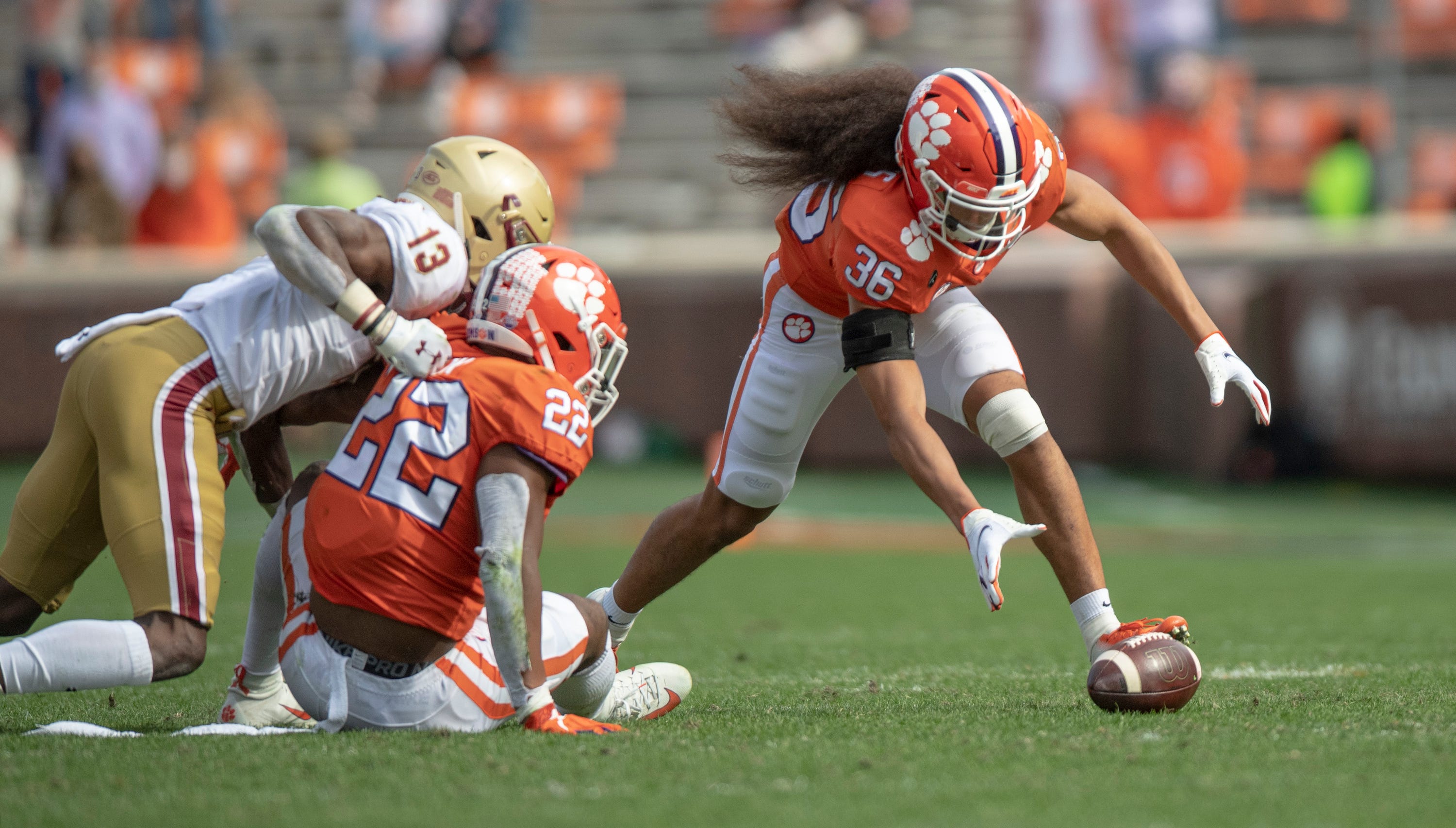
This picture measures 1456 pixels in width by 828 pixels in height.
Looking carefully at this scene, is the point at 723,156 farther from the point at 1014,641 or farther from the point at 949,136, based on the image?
the point at 1014,641

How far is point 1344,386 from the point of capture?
10141 millimetres

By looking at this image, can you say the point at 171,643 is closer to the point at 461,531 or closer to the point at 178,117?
the point at 461,531

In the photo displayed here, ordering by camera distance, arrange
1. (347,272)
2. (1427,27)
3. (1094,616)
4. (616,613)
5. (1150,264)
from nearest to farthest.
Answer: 1. (347,272)
2. (1094,616)
3. (1150,264)
4. (616,613)
5. (1427,27)

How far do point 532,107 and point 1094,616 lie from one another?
12.0m

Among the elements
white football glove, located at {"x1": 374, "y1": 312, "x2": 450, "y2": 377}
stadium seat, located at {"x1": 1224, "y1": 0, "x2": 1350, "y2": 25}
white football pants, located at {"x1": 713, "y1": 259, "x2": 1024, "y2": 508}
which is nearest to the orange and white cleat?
white football pants, located at {"x1": 713, "y1": 259, "x2": 1024, "y2": 508}

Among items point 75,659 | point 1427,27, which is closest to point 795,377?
point 75,659

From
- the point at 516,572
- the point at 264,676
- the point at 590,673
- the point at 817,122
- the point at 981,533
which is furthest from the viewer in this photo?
the point at 817,122

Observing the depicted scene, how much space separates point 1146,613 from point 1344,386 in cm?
521

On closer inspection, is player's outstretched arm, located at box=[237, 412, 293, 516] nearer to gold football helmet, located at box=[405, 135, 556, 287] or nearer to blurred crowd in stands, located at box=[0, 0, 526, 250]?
gold football helmet, located at box=[405, 135, 556, 287]

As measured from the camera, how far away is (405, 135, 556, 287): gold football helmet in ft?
12.3

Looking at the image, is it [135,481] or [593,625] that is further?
[593,625]

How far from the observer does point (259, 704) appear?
3.52 m

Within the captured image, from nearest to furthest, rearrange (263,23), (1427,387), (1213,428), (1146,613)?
1. (1146,613)
2. (1427,387)
3. (1213,428)
4. (263,23)

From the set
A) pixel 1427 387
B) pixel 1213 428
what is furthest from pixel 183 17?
pixel 1427 387
